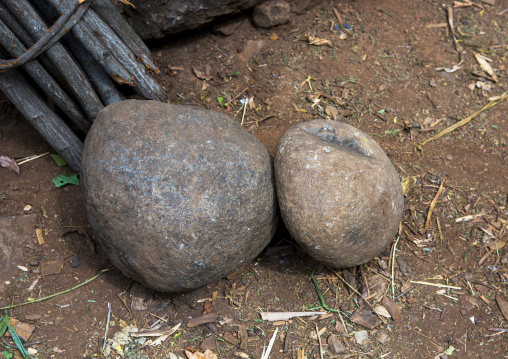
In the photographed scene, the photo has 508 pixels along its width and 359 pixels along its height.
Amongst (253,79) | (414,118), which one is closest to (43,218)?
(253,79)

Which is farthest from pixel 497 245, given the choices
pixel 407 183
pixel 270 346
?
pixel 270 346

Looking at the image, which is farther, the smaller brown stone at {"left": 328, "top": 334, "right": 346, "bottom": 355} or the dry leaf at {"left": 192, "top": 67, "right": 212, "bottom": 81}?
the dry leaf at {"left": 192, "top": 67, "right": 212, "bottom": 81}

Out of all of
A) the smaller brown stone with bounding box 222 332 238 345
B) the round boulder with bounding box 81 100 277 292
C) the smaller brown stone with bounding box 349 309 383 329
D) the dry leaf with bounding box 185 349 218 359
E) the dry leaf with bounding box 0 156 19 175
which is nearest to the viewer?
the round boulder with bounding box 81 100 277 292

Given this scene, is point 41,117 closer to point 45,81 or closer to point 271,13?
point 45,81

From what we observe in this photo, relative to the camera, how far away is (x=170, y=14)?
4.30 meters

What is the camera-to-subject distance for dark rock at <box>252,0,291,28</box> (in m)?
4.77

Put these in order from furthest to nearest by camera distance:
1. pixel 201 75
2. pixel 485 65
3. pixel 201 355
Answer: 1. pixel 485 65
2. pixel 201 75
3. pixel 201 355

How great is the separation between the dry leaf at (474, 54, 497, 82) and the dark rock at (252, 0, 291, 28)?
7.27ft

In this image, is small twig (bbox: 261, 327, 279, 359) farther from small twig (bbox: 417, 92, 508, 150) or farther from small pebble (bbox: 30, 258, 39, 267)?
small twig (bbox: 417, 92, 508, 150)

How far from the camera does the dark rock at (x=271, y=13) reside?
4766 millimetres

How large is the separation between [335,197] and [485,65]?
318 cm

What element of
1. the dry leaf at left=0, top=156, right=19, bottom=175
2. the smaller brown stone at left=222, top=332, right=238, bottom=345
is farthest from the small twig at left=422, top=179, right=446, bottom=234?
the dry leaf at left=0, top=156, right=19, bottom=175

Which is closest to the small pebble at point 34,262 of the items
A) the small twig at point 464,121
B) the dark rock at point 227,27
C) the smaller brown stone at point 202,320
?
the smaller brown stone at point 202,320

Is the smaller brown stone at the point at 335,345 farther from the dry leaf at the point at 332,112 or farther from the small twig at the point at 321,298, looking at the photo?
the dry leaf at the point at 332,112
